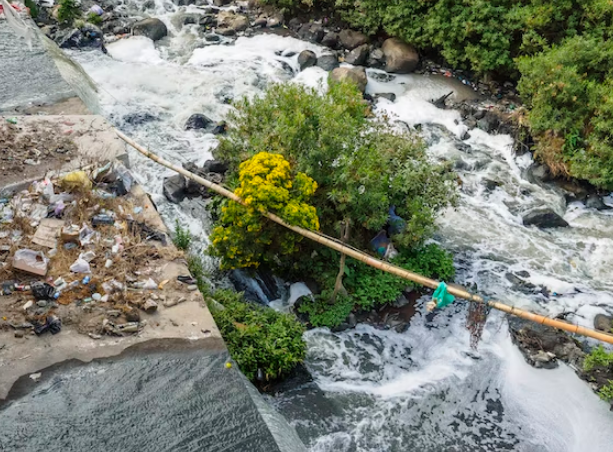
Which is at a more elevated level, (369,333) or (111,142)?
(111,142)

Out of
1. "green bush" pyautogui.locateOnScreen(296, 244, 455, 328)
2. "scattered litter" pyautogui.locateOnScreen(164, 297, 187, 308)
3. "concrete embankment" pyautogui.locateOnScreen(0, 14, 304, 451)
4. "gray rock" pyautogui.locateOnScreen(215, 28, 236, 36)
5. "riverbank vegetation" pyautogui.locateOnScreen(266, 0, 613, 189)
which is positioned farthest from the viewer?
"gray rock" pyautogui.locateOnScreen(215, 28, 236, 36)

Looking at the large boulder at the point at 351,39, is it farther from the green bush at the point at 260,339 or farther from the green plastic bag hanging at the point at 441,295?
the green plastic bag hanging at the point at 441,295

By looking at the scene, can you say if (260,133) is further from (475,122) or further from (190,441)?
(475,122)

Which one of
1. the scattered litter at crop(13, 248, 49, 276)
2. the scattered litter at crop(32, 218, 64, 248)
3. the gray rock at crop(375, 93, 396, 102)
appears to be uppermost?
the scattered litter at crop(13, 248, 49, 276)

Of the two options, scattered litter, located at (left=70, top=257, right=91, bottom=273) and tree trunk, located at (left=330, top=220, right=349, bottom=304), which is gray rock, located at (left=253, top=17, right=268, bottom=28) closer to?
tree trunk, located at (left=330, top=220, right=349, bottom=304)

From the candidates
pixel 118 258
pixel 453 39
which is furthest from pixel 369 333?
pixel 453 39

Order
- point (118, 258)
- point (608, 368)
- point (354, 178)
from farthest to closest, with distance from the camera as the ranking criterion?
point (354, 178) < point (608, 368) < point (118, 258)

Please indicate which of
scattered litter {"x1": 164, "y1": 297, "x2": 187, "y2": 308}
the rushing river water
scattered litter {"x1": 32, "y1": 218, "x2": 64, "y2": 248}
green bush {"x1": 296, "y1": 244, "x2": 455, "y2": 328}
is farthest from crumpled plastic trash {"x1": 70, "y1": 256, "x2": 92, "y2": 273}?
green bush {"x1": 296, "y1": 244, "x2": 455, "y2": 328}
